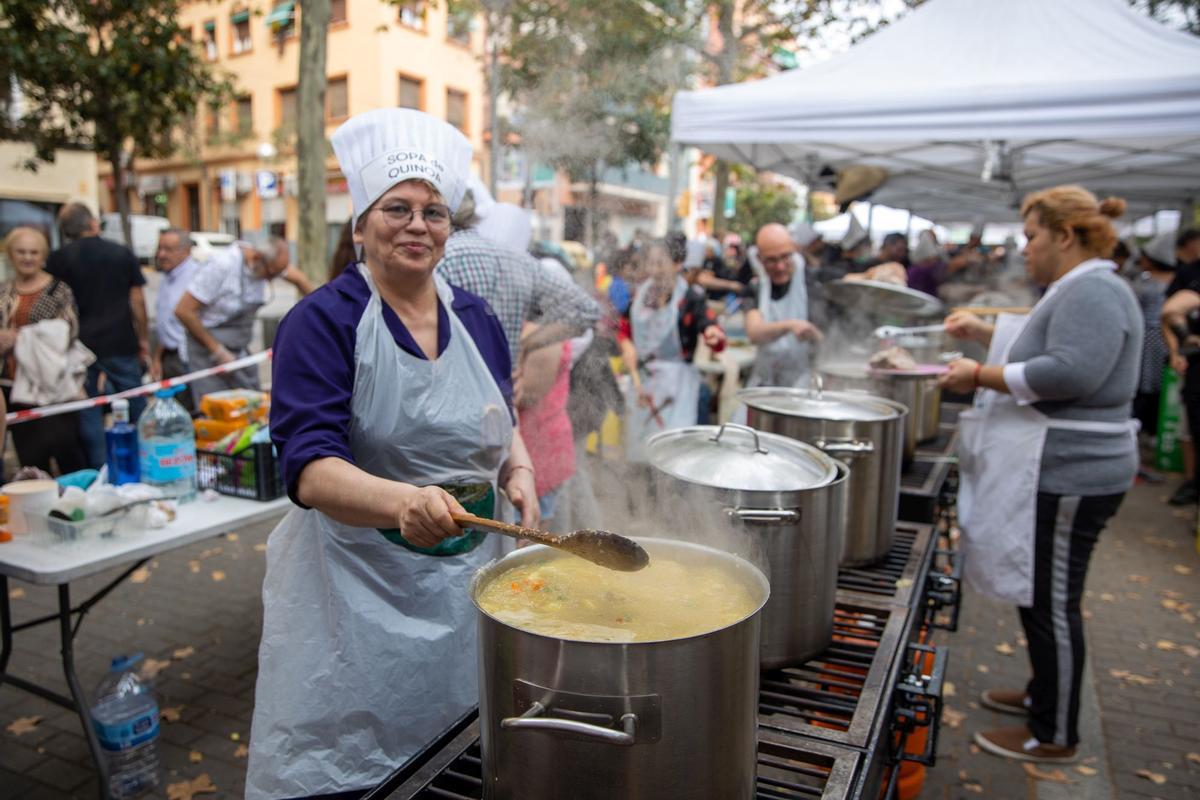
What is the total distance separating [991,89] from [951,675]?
3229 mm

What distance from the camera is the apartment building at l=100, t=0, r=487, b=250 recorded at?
26234 mm

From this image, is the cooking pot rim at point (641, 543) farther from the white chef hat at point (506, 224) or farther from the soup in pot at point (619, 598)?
the white chef hat at point (506, 224)

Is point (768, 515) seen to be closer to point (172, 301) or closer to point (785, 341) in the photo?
point (785, 341)

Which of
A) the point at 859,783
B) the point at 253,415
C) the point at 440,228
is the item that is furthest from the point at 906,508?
the point at 253,415

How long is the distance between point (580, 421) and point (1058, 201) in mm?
2618

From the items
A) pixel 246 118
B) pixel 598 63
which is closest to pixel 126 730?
pixel 598 63

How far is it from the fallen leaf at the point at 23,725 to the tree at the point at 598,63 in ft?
29.4

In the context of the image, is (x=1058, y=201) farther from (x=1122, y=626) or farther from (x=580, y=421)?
(x=1122, y=626)

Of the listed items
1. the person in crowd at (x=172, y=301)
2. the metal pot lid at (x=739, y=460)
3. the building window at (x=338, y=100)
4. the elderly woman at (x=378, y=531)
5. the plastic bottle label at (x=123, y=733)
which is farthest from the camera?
the building window at (x=338, y=100)

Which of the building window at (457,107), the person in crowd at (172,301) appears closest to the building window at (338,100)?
the building window at (457,107)

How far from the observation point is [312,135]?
7266 millimetres

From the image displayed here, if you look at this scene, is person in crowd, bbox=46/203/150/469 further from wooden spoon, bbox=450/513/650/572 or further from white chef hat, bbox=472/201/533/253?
wooden spoon, bbox=450/513/650/572

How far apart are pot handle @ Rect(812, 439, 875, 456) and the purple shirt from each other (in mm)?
1087

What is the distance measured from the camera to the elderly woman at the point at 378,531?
1.58m
